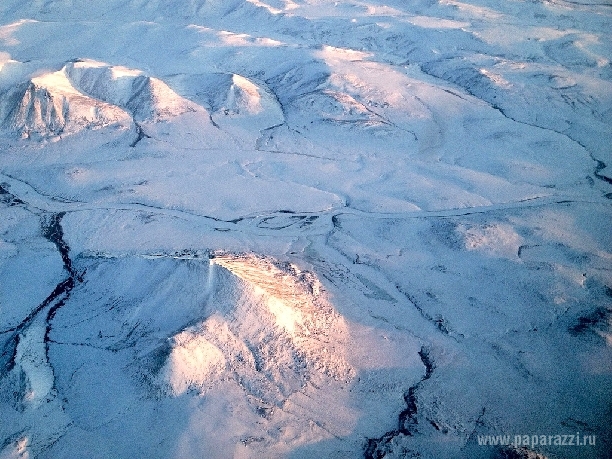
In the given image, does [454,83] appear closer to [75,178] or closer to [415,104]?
[415,104]

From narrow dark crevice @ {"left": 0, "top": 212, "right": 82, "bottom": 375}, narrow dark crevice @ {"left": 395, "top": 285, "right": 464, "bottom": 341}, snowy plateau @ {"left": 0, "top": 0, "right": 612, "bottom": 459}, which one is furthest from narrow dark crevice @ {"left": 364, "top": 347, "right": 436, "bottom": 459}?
narrow dark crevice @ {"left": 0, "top": 212, "right": 82, "bottom": 375}

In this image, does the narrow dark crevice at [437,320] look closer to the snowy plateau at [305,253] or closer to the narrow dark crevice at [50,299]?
the snowy plateau at [305,253]

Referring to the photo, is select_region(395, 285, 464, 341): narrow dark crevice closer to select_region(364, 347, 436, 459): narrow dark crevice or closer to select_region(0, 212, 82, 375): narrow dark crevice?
select_region(364, 347, 436, 459): narrow dark crevice

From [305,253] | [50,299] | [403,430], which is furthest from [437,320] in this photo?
[50,299]

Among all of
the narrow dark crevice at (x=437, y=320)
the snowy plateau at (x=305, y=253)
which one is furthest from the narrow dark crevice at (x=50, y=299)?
the narrow dark crevice at (x=437, y=320)

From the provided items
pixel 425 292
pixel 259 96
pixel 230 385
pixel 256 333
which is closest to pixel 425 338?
pixel 425 292

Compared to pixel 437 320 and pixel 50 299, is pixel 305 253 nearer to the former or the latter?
pixel 437 320
